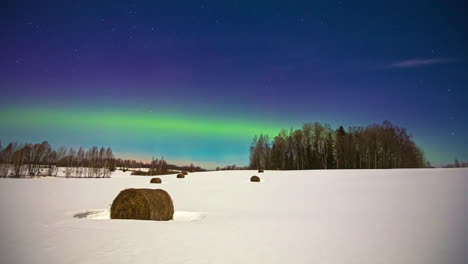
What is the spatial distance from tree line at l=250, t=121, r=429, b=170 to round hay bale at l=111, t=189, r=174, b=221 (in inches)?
2437

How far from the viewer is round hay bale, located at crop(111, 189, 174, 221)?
9.99 meters

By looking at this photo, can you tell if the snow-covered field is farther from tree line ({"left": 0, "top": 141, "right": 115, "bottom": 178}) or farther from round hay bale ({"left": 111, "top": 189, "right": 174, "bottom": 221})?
tree line ({"left": 0, "top": 141, "right": 115, "bottom": 178})

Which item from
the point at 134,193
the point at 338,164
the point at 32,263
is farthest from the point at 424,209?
the point at 338,164

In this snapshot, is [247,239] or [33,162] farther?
[33,162]

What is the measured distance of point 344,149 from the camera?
218ft

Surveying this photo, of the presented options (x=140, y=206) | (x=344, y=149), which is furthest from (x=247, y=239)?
(x=344, y=149)

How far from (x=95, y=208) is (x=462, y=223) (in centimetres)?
1502

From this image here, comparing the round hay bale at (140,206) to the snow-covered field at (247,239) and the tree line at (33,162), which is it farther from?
the tree line at (33,162)

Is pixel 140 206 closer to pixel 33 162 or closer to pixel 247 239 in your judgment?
pixel 247 239

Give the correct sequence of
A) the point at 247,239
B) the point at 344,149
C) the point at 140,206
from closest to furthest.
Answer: the point at 247,239, the point at 140,206, the point at 344,149

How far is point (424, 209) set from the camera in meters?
11.6

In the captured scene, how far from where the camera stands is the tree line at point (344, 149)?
209 feet

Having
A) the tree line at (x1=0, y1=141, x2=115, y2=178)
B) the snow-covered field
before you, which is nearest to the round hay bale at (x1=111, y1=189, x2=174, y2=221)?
the snow-covered field

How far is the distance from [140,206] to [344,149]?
64.7 m
